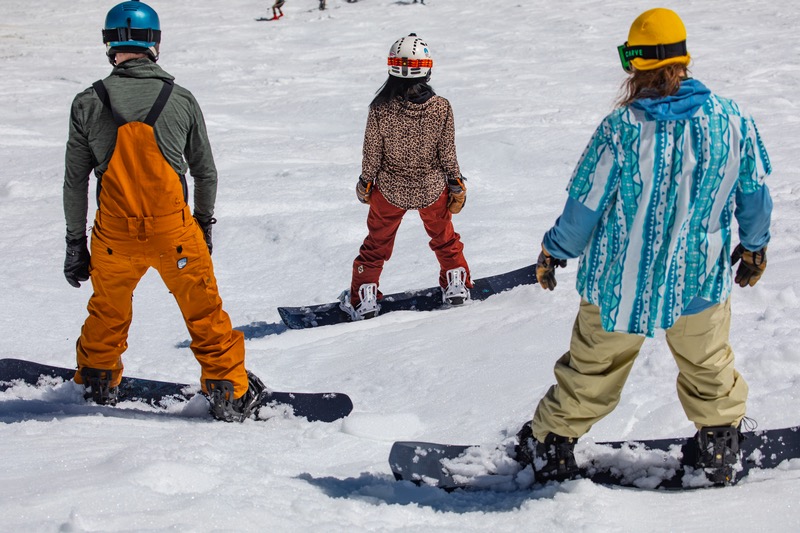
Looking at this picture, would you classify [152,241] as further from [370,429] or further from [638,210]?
[638,210]

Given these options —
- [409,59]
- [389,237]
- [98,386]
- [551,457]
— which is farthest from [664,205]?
[389,237]

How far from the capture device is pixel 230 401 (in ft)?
12.5

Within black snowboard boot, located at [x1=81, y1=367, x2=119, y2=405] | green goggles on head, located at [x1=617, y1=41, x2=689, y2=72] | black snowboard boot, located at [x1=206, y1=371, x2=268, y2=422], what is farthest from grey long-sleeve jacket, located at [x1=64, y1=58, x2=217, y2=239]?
green goggles on head, located at [x1=617, y1=41, x2=689, y2=72]

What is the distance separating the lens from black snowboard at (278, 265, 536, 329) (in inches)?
220

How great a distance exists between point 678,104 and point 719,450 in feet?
4.26

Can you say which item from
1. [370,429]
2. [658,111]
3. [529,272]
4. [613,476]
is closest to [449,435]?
[370,429]

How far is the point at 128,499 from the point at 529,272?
12.6ft

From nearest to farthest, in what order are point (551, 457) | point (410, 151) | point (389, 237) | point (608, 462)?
point (551, 457) → point (608, 462) → point (410, 151) → point (389, 237)

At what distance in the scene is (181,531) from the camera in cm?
232

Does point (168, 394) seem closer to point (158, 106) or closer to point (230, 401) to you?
point (230, 401)

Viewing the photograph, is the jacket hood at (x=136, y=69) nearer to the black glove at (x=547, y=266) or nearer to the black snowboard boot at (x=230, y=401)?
the black snowboard boot at (x=230, y=401)

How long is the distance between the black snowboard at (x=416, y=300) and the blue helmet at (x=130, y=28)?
2.54 metres

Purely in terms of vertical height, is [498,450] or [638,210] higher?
[638,210]

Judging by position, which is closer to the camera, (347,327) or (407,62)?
(407,62)
